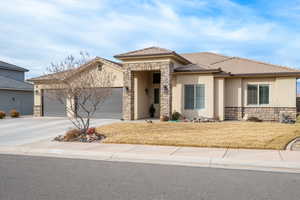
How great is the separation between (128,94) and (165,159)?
11.1 m

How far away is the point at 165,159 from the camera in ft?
25.3

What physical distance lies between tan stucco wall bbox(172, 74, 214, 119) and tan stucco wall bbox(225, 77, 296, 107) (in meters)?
1.70

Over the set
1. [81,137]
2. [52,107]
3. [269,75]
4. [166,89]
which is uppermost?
[269,75]

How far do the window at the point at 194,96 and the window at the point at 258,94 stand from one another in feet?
11.0

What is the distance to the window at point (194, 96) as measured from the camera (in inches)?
691

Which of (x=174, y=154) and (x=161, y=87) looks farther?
(x=161, y=87)

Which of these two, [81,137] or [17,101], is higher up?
[17,101]

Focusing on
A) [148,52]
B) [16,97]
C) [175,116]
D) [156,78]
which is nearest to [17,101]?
[16,97]

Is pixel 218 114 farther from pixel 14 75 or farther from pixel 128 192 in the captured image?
pixel 14 75

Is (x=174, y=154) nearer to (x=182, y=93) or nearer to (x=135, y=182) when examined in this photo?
(x=135, y=182)

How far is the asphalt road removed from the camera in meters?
4.75

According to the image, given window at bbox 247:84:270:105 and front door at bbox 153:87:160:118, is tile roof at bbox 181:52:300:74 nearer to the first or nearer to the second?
window at bbox 247:84:270:105

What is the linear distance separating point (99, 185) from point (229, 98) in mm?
14622

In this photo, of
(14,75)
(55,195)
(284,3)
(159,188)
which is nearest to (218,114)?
(284,3)
